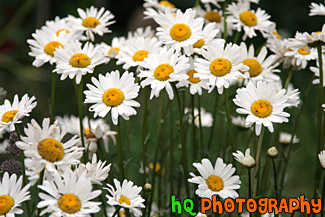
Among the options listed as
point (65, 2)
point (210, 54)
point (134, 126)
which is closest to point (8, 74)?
point (65, 2)

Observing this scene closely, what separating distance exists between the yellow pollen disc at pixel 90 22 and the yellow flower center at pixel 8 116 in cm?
31

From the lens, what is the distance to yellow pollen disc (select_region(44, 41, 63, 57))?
3.23 ft

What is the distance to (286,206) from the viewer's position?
912mm

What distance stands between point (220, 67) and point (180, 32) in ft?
0.42

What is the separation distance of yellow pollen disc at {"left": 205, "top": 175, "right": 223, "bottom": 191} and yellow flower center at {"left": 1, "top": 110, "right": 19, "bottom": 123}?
0.34 meters

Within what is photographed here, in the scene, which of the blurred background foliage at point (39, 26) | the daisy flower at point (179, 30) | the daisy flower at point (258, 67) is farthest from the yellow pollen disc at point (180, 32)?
the blurred background foliage at point (39, 26)

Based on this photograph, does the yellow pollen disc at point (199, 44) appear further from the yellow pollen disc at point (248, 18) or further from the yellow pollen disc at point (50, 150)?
the yellow pollen disc at point (50, 150)

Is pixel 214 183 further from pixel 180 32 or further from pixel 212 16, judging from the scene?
pixel 212 16

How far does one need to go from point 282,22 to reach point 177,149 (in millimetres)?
1748

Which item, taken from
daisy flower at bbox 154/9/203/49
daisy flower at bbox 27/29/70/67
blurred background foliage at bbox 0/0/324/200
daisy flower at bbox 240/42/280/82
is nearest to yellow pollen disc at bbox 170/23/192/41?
daisy flower at bbox 154/9/203/49

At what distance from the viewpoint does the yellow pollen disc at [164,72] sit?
0.83 m

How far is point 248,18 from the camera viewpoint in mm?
1056

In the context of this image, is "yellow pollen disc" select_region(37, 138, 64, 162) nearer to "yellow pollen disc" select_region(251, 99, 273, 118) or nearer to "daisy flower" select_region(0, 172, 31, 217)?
"daisy flower" select_region(0, 172, 31, 217)

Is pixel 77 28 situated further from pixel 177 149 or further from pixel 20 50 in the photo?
pixel 20 50
